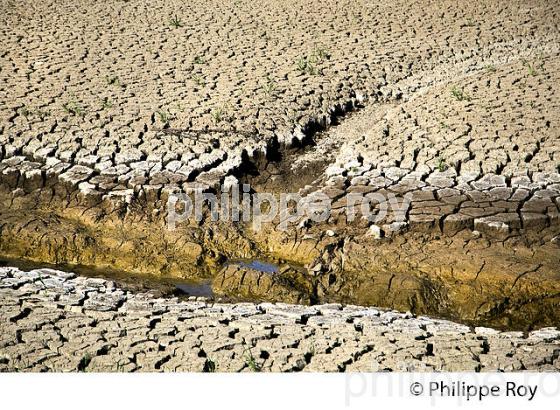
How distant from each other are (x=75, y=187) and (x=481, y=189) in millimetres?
Result: 2932

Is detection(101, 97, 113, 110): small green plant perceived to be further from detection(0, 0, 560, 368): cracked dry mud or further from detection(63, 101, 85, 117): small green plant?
detection(63, 101, 85, 117): small green plant

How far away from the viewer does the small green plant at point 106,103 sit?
752 centimetres

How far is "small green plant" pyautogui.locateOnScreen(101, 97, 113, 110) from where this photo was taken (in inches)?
296

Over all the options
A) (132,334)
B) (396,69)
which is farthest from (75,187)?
(396,69)

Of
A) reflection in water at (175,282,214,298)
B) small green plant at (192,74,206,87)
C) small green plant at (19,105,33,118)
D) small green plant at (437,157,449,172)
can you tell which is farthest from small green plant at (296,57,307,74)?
reflection in water at (175,282,214,298)

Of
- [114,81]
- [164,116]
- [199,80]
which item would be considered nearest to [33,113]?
[114,81]

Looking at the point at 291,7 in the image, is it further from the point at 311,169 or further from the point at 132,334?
the point at 132,334

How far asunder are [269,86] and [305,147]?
930 mm

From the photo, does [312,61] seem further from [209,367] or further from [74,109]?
[209,367]

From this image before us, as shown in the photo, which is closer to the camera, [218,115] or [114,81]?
[218,115]

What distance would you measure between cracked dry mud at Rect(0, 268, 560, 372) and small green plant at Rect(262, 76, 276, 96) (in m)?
3.02

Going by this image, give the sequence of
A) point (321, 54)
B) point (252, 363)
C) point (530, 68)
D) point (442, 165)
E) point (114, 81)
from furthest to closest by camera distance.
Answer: point (321, 54) → point (114, 81) → point (530, 68) → point (442, 165) → point (252, 363)

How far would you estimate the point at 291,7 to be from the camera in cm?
995

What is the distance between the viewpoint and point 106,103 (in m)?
7.60
